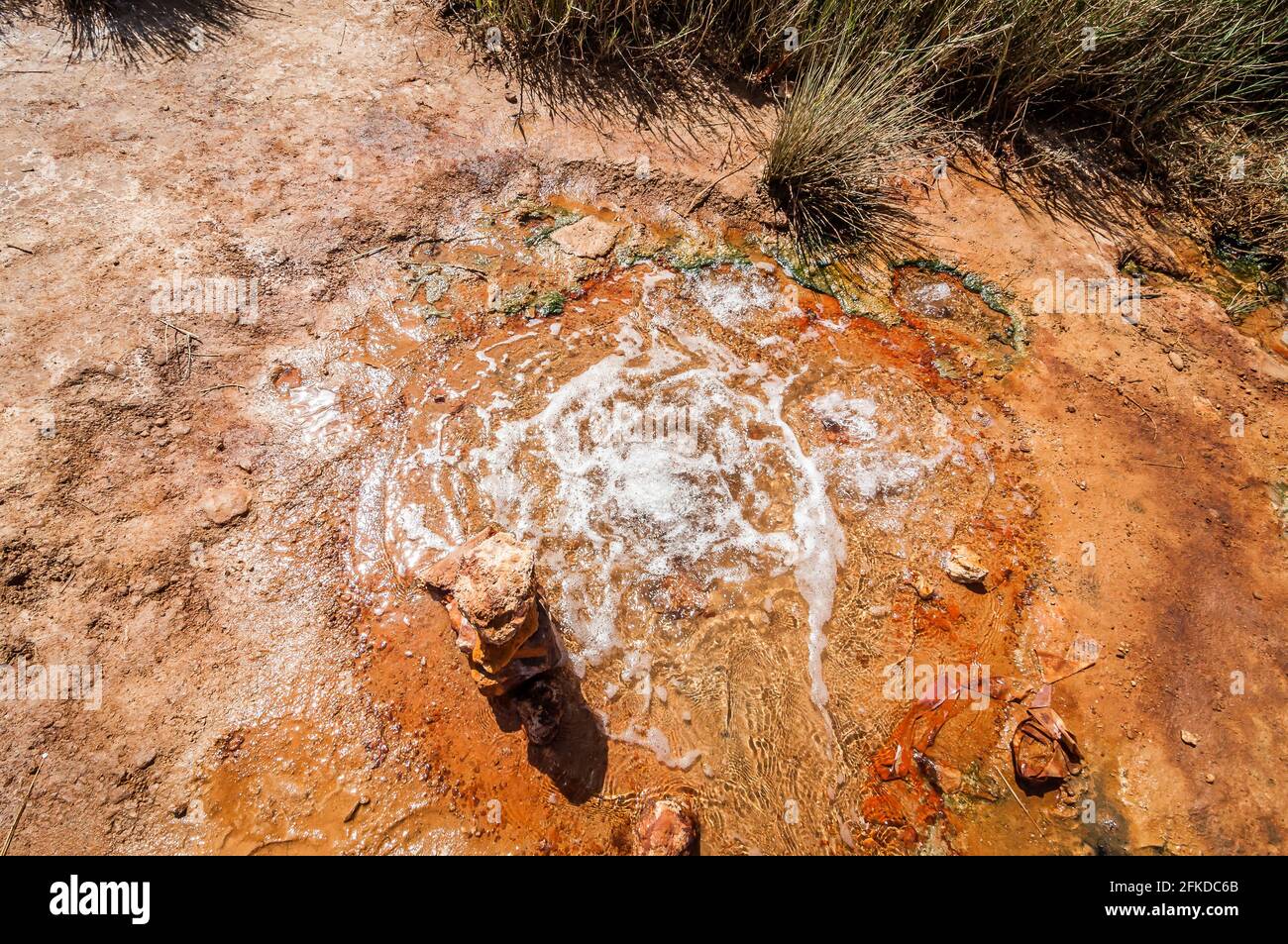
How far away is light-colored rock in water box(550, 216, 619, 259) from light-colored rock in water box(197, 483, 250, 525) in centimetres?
188

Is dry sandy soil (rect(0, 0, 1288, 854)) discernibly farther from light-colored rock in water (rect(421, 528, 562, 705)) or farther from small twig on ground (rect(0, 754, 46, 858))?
light-colored rock in water (rect(421, 528, 562, 705))

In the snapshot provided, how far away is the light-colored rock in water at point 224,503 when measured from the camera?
237 cm

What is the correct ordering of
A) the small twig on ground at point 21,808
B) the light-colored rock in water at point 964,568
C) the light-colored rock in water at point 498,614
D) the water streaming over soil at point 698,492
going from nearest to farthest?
the small twig on ground at point 21,808
the light-colored rock in water at point 498,614
the water streaming over soil at point 698,492
the light-colored rock in water at point 964,568

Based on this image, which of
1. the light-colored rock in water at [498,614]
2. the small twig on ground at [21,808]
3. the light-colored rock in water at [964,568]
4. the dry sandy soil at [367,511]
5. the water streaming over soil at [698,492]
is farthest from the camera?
the light-colored rock in water at [964,568]

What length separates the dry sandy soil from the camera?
2100 mm

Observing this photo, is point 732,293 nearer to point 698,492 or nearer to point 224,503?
point 698,492

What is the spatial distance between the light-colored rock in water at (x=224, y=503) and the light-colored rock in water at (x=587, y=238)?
1.88m

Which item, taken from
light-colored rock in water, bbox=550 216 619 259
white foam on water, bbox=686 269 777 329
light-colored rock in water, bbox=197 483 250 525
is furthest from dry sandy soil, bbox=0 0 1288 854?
white foam on water, bbox=686 269 777 329

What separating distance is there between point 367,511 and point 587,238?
179 cm

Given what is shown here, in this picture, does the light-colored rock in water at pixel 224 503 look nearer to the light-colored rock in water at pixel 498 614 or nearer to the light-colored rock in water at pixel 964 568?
the light-colored rock in water at pixel 498 614

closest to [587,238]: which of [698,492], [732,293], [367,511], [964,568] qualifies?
[732,293]

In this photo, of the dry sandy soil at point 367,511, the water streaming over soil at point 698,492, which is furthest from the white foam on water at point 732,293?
the dry sandy soil at point 367,511

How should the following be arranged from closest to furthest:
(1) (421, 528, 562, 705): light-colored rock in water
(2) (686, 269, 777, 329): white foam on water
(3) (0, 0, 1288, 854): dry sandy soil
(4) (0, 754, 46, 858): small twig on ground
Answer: (4) (0, 754, 46, 858): small twig on ground → (1) (421, 528, 562, 705): light-colored rock in water → (3) (0, 0, 1288, 854): dry sandy soil → (2) (686, 269, 777, 329): white foam on water
